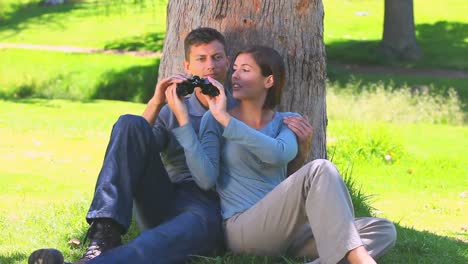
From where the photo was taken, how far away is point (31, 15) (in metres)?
32.3

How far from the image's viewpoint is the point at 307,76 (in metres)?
5.88

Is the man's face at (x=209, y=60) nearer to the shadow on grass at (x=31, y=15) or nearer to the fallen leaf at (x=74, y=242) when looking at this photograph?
the fallen leaf at (x=74, y=242)

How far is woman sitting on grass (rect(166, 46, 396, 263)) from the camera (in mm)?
4172

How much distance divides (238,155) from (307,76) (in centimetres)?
141

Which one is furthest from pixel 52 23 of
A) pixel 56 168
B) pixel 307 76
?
pixel 307 76

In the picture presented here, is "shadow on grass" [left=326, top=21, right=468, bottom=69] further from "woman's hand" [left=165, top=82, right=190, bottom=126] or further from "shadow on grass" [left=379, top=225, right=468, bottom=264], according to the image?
"woman's hand" [left=165, top=82, right=190, bottom=126]

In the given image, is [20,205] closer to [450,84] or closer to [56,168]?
[56,168]

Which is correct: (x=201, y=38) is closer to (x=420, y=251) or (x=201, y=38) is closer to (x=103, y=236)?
(x=103, y=236)

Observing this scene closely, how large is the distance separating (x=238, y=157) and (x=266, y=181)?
0.63 feet

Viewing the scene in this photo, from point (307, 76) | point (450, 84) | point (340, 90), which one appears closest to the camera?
point (307, 76)

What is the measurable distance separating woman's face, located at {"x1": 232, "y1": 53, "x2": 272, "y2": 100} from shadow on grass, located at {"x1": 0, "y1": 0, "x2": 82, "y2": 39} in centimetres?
2504

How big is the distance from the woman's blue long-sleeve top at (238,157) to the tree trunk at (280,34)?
3.51ft

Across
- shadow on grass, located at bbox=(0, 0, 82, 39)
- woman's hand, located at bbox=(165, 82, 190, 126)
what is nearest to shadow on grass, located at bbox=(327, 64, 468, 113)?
woman's hand, located at bbox=(165, 82, 190, 126)

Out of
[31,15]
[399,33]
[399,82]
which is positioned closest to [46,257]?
[399,82]
